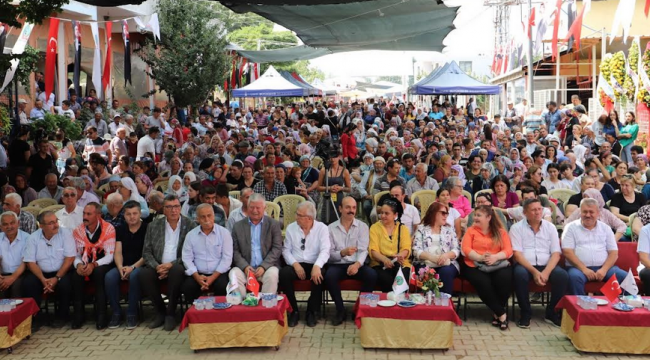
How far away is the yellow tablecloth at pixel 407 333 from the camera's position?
20.6 ft

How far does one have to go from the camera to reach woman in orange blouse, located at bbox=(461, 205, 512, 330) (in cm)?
705

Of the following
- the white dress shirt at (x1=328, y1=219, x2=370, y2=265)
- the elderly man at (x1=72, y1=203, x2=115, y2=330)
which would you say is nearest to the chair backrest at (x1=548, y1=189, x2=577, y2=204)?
the white dress shirt at (x1=328, y1=219, x2=370, y2=265)

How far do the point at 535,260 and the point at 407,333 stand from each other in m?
1.71

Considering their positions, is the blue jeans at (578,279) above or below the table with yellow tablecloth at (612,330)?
above

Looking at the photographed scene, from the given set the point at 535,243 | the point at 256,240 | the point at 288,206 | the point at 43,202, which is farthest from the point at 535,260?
the point at 43,202

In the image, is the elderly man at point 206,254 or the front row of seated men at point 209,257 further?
the elderly man at point 206,254

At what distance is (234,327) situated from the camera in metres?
6.34

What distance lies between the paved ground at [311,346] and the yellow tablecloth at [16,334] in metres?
0.12

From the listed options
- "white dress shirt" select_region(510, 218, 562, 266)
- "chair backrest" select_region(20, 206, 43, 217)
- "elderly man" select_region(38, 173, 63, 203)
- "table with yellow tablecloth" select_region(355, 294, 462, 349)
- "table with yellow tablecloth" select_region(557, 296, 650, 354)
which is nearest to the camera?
"table with yellow tablecloth" select_region(557, 296, 650, 354)

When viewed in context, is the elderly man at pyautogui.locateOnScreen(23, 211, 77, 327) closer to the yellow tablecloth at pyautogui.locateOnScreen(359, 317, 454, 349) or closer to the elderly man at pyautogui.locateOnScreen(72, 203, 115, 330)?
the elderly man at pyautogui.locateOnScreen(72, 203, 115, 330)

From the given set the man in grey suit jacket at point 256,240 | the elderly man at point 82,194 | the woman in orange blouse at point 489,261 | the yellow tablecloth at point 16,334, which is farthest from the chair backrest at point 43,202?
the woman in orange blouse at point 489,261

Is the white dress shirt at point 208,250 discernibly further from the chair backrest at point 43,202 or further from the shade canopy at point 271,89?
the shade canopy at point 271,89

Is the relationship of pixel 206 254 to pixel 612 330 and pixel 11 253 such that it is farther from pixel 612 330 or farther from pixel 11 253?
pixel 612 330

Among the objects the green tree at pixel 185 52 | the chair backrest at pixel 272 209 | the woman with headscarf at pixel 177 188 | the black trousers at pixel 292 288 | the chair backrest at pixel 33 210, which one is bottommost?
the black trousers at pixel 292 288
